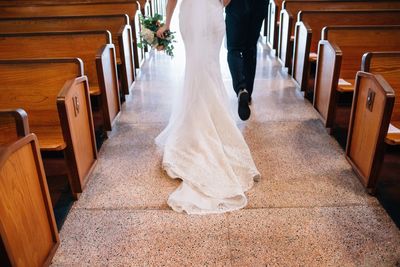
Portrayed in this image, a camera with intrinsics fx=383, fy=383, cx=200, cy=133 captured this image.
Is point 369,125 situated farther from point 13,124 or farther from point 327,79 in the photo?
point 13,124

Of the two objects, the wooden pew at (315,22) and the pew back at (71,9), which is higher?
the pew back at (71,9)

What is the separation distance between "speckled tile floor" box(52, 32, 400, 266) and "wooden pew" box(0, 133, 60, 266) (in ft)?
0.66

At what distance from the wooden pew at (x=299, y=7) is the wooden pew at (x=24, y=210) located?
3.77m

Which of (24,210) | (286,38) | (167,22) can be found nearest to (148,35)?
(167,22)

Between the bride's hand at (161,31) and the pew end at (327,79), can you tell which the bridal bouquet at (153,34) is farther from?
the pew end at (327,79)

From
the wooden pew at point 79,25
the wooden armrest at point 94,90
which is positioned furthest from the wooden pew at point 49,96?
the wooden pew at point 79,25

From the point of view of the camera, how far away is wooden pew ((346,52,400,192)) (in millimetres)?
2354

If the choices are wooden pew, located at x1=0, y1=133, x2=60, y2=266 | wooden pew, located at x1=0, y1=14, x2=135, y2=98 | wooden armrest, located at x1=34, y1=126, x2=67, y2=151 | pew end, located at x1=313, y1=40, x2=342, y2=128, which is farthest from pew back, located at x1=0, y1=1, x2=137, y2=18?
wooden pew, located at x1=0, y1=133, x2=60, y2=266

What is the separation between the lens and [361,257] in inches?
80.7

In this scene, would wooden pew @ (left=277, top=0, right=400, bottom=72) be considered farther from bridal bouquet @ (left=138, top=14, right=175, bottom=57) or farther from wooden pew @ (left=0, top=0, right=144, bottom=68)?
bridal bouquet @ (left=138, top=14, right=175, bottom=57)

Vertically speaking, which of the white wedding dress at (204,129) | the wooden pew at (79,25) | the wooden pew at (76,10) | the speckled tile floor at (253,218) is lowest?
the speckled tile floor at (253,218)

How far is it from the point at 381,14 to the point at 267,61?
73.1 inches

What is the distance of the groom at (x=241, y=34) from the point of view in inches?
129

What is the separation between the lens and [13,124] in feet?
6.53
